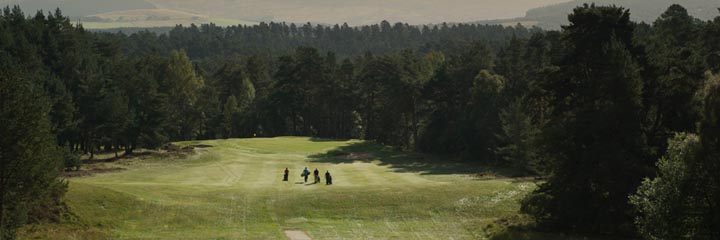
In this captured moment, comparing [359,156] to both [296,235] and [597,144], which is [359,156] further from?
[597,144]

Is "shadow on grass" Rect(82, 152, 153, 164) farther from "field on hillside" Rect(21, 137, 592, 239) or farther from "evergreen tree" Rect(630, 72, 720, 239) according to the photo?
"evergreen tree" Rect(630, 72, 720, 239)

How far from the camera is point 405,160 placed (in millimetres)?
90438

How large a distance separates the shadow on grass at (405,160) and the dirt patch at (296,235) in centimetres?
3033

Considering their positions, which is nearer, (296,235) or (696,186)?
(696,186)

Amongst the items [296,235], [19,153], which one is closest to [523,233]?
[296,235]

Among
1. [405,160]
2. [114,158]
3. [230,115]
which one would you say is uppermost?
[230,115]

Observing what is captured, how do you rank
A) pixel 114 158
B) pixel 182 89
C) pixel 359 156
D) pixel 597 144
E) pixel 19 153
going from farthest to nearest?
pixel 182 89 < pixel 359 156 < pixel 114 158 < pixel 597 144 < pixel 19 153

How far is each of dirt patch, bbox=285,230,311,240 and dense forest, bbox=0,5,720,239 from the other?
12.6m

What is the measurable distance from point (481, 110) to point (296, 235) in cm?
5583

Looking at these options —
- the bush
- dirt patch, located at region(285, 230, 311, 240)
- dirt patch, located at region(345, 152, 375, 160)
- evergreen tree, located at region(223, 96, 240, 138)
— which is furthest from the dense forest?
dirt patch, located at region(285, 230, 311, 240)

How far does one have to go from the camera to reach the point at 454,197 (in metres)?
50.2

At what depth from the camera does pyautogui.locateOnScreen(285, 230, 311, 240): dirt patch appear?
39875 mm

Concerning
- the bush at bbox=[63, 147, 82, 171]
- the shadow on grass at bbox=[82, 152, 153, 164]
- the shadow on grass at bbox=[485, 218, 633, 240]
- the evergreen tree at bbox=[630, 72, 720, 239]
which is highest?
the evergreen tree at bbox=[630, 72, 720, 239]

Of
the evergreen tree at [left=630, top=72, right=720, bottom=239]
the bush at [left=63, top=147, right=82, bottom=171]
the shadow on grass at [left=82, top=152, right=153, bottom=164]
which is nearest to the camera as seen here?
the evergreen tree at [left=630, top=72, right=720, bottom=239]
